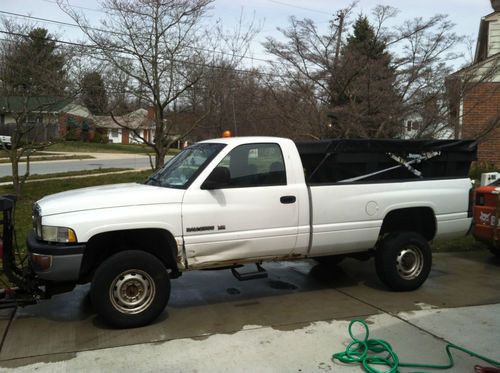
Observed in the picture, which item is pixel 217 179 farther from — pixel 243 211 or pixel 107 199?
pixel 107 199

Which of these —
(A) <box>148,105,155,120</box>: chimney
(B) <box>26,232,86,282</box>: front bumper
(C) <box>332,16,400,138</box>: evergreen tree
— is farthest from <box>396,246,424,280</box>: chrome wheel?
(A) <box>148,105,155,120</box>: chimney

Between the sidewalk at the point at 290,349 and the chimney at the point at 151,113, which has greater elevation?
the chimney at the point at 151,113

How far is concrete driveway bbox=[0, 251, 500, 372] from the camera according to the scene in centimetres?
425

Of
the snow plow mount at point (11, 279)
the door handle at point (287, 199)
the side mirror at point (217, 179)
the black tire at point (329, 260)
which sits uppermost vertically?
the side mirror at point (217, 179)

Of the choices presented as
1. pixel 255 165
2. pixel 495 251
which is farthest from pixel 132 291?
pixel 495 251

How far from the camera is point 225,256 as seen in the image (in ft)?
17.4

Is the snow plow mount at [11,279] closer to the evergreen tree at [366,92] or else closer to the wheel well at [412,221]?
the wheel well at [412,221]

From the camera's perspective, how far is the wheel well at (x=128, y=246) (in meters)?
4.98

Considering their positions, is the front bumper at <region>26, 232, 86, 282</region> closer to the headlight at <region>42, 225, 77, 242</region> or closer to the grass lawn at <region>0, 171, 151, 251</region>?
the headlight at <region>42, 225, 77, 242</region>

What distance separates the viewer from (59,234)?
4.67 metres

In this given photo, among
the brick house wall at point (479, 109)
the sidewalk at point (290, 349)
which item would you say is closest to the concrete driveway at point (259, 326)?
the sidewalk at point (290, 349)

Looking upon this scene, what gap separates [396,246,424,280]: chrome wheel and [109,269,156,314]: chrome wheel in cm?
295

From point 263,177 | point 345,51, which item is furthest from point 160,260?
point 345,51

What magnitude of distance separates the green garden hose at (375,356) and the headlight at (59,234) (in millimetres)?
2483
